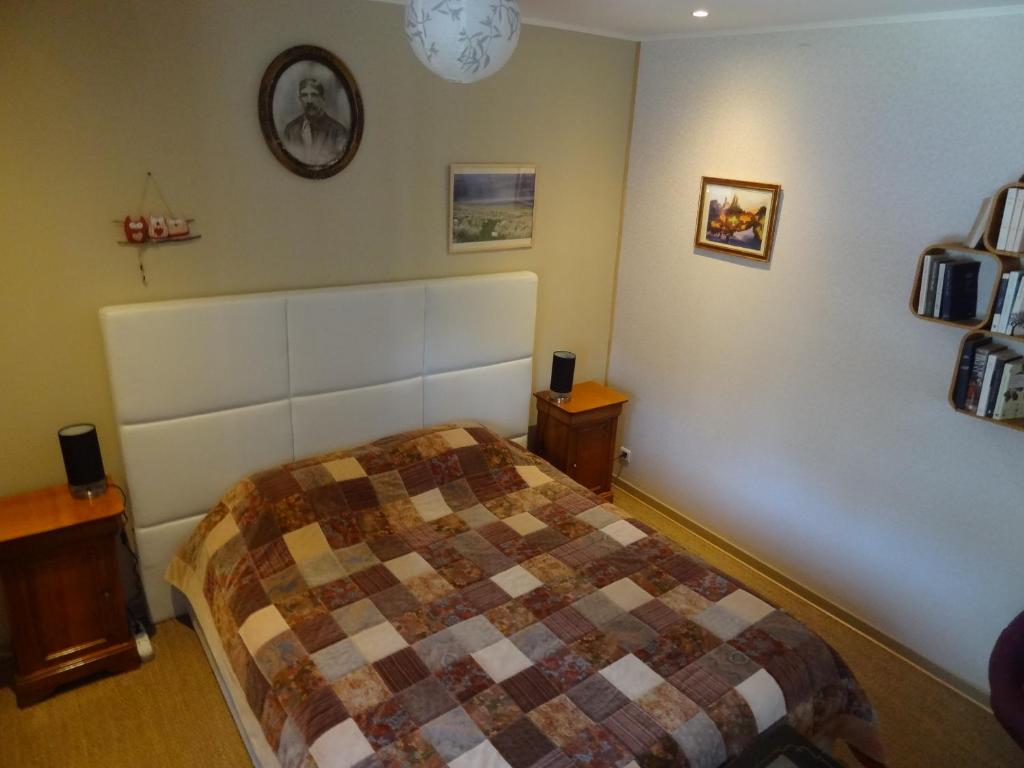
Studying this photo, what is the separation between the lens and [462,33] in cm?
153

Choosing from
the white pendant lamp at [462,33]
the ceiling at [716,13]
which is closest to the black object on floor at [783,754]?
the white pendant lamp at [462,33]

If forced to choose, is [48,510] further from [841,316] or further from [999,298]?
[999,298]

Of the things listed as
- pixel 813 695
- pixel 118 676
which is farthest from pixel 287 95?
pixel 813 695

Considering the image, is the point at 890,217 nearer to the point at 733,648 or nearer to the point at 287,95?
the point at 733,648

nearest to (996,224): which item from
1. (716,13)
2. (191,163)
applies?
(716,13)

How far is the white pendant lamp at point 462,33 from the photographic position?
4.95 feet

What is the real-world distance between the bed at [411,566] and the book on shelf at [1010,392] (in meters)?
1.04

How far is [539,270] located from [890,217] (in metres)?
1.59

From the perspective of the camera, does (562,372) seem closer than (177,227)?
No

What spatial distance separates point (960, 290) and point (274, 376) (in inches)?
101

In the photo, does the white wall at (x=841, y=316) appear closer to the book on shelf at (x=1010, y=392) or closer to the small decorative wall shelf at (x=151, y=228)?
the book on shelf at (x=1010, y=392)

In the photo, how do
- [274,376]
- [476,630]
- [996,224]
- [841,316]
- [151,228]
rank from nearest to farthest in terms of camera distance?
[476,630] → [996,224] → [151,228] → [274,376] → [841,316]

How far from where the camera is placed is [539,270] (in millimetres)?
3498

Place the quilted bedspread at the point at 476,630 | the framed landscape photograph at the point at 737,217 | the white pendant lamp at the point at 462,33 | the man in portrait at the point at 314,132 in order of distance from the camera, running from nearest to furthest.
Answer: the white pendant lamp at the point at 462,33
the quilted bedspread at the point at 476,630
the man in portrait at the point at 314,132
the framed landscape photograph at the point at 737,217
